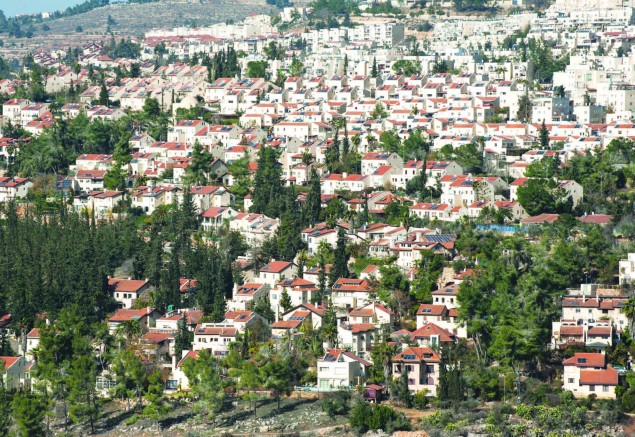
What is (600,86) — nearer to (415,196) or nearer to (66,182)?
(415,196)

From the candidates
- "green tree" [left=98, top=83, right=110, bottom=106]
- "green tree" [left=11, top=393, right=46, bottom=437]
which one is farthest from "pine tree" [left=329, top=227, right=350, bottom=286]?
"green tree" [left=98, top=83, right=110, bottom=106]

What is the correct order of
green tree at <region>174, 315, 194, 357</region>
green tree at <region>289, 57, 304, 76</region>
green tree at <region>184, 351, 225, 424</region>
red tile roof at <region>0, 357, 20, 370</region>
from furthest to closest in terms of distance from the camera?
green tree at <region>289, 57, 304, 76</region>, green tree at <region>174, 315, 194, 357</region>, red tile roof at <region>0, 357, 20, 370</region>, green tree at <region>184, 351, 225, 424</region>

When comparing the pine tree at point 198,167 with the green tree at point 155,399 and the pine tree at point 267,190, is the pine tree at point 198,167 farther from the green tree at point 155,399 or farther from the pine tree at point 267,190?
the green tree at point 155,399

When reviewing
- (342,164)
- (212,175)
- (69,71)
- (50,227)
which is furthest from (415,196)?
(69,71)

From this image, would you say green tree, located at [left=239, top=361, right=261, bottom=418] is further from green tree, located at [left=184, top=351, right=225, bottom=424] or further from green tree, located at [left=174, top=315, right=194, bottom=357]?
→ green tree, located at [left=174, top=315, right=194, bottom=357]

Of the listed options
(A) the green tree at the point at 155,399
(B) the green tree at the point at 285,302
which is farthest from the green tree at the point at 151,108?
(A) the green tree at the point at 155,399

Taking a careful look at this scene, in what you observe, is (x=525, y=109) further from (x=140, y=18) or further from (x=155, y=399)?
(x=140, y=18)
